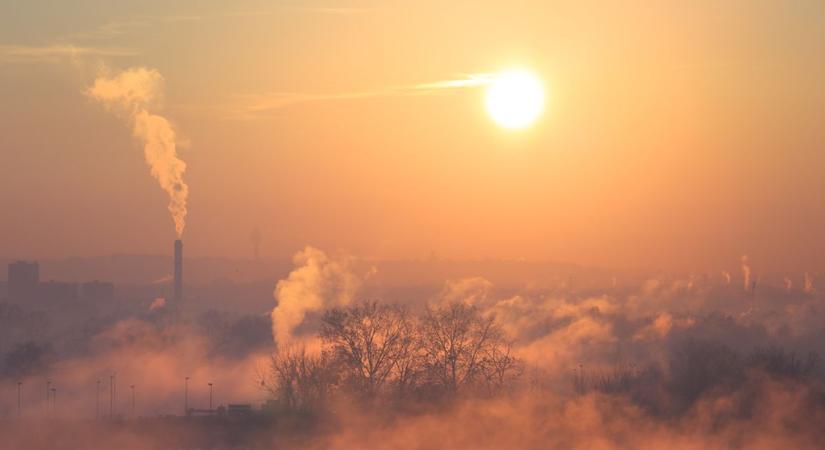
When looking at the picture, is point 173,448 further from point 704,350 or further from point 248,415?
point 704,350

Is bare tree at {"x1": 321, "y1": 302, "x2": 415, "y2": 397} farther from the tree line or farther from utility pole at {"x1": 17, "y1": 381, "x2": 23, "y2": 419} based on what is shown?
utility pole at {"x1": 17, "y1": 381, "x2": 23, "y2": 419}

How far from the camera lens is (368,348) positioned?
82.1 m

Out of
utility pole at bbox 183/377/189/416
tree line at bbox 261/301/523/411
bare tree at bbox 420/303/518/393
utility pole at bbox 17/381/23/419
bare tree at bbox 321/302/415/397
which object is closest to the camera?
tree line at bbox 261/301/523/411

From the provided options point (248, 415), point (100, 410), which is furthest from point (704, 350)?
point (100, 410)

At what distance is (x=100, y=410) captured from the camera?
129 metres

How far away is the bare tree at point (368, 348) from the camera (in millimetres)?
80188

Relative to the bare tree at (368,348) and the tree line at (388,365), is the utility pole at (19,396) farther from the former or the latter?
the bare tree at (368,348)

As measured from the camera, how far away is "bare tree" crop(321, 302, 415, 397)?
8019 centimetres

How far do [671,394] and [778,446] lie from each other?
15.7 m

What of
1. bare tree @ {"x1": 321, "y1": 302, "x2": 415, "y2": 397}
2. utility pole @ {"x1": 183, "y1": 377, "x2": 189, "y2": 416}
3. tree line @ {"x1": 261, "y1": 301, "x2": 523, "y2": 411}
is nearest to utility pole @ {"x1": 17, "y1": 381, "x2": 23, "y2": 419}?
utility pole @ {"x1": 183, "y1": 377, "x2": 189, "y2": 416}

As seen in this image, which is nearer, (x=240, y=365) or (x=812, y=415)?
(x=812, y=415)

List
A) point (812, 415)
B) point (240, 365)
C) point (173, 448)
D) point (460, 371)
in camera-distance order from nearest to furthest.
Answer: point (812, 415) < point (173, 448) < point (460, 371) < point (240, 365)

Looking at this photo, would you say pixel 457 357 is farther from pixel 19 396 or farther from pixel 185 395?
pixel 19 396

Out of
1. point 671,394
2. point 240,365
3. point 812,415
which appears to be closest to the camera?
point 812,415
